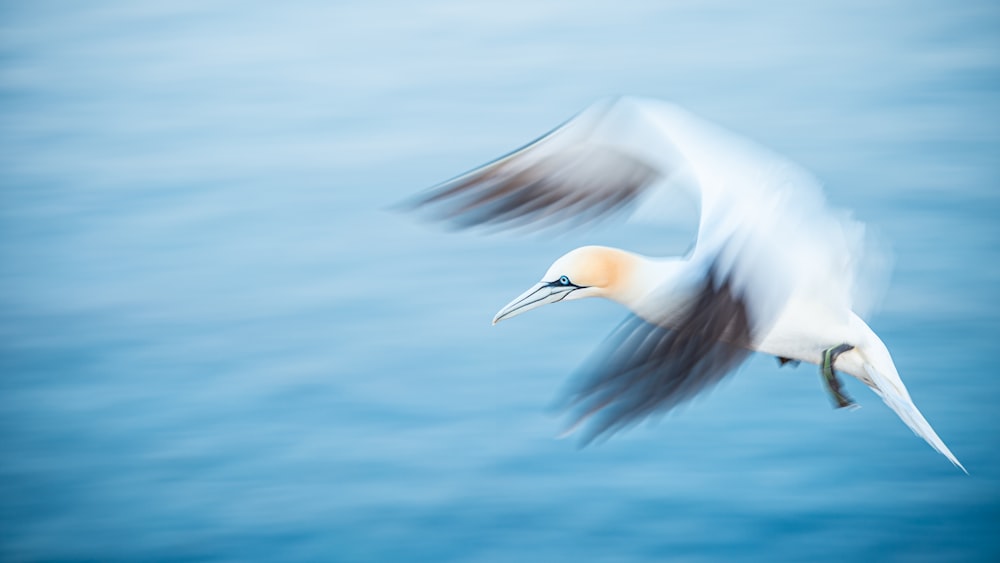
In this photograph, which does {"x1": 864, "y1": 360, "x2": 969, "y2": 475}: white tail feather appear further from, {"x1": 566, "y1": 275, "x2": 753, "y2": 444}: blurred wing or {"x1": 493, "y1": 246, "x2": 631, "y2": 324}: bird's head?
{"x1": 566, "y1": 275, "x2": 753, "y2": 444}: blurred wing

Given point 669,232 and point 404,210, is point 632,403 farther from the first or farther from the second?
point 669,232

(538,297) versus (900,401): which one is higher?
(538,297)

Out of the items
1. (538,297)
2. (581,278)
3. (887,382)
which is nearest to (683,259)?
(581,278)

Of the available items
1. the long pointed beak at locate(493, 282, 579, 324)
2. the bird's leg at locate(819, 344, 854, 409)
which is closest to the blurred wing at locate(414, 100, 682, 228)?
the long pointed beak at locate(493, 282, 579, 324)

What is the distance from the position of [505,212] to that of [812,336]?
0.75m

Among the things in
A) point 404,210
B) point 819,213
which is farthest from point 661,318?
point 404,210

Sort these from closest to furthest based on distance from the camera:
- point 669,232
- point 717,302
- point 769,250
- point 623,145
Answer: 1. point 717,302
2. point 769,250
3. point 623,145
4. point 669,232

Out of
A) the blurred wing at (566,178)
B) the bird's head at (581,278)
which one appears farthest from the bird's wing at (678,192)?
the bird's head at (581,278)

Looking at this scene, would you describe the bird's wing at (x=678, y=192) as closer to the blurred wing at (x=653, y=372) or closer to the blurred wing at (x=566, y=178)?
the blurred wing at (x=566, y=178)

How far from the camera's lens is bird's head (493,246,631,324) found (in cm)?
382

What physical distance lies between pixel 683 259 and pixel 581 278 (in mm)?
312

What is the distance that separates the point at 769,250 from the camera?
3.21 meters

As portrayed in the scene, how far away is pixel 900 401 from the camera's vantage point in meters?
3.75

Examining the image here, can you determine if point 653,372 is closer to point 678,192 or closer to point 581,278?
point 581,278
